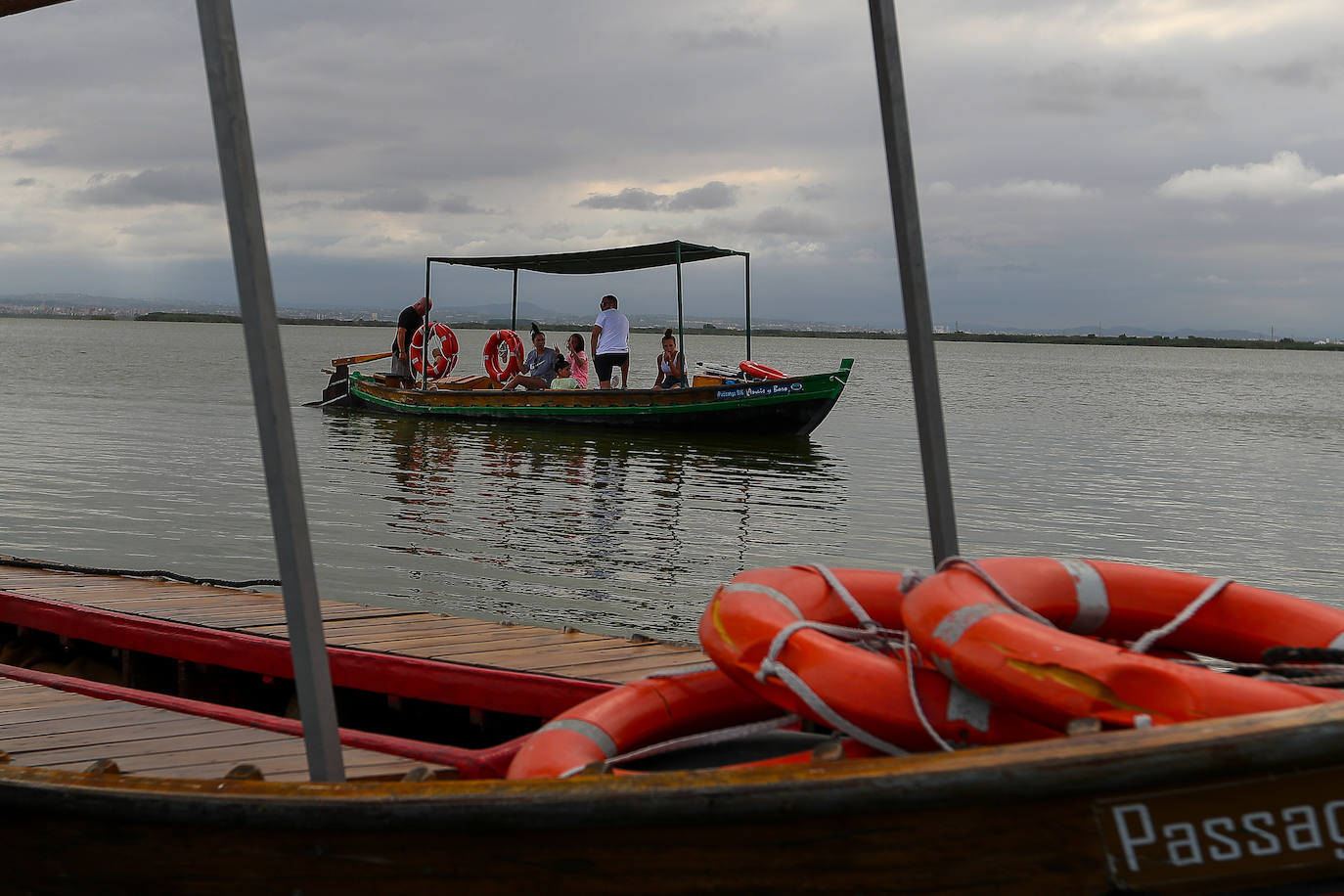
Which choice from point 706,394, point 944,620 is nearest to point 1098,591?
point 944,620

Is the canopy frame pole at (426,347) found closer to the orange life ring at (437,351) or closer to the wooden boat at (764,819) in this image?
the orange life ring at (437,351)

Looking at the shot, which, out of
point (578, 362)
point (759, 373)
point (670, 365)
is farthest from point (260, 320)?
point (578, 362)

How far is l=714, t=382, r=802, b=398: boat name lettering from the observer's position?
17141mm

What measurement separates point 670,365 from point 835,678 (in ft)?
55.0

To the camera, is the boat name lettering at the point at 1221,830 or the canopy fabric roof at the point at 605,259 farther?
the canopy fabric roof at the point at 605,259

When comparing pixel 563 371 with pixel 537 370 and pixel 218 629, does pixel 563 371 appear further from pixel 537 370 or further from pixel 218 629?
pixel 218 629

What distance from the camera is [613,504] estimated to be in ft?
41.9

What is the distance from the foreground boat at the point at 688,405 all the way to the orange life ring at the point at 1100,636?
14.1m

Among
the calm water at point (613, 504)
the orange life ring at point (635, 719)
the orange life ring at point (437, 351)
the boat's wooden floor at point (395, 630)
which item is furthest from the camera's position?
the orange life ring at point (437, 351)

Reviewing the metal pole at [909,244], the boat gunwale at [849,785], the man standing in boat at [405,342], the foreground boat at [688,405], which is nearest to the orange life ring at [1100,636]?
the boat gunwale at [849,785]

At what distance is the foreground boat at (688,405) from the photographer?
56.4 feet

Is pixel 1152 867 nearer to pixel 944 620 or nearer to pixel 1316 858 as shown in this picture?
pixel 1316 858

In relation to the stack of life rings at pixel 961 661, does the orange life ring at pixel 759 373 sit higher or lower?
higher

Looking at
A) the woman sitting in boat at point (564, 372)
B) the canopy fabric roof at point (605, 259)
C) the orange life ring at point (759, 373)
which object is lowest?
the orange life ring at point (759, 373)
